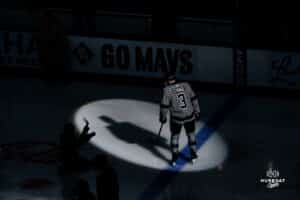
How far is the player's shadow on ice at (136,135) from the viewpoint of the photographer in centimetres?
1684

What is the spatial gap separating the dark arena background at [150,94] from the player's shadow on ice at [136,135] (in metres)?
0.02

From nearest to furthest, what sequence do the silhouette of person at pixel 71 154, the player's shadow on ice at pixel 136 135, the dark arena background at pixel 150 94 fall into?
the silhouette of person at pixel 71 154, the dark arena background at pixel 150 94, the player's shadow on ice at pixel 136 135

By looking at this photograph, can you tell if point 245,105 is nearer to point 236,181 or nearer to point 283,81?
point 283,81

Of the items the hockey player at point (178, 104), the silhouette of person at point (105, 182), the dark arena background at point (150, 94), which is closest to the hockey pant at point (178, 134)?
the hockey player at point (178, 104)

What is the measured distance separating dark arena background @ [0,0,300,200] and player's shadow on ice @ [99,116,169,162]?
0.07 feet

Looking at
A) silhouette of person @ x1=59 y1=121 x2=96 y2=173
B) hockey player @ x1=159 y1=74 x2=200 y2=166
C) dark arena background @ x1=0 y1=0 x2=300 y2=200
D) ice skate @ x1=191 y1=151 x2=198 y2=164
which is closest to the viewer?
silhouette of person @ x1=59 y1=121 x2=96 y2=173

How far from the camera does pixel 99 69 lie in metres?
21.2

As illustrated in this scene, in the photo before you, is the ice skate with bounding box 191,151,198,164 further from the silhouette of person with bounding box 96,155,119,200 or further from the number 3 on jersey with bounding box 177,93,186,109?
the silhouette of person with bounding box 96,155,119,200

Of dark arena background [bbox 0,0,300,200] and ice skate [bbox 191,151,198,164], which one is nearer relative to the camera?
dark arena background [bbox 0,0,300,200]

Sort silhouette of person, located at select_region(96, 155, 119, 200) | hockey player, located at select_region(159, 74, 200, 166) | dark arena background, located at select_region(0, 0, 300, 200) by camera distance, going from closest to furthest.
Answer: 1. silhouette of person, located at select_region(96, 155, 119, 200)
2. hockey player, located at select_region(159, 74, 200, 166)
3. dark arena background, located at select_region(0, 0, 300, 200)

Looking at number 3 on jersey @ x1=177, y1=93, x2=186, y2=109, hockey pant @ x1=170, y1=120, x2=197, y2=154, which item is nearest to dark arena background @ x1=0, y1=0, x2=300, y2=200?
hockey pant @ x1=170, y1=120, x2=197, y2=154

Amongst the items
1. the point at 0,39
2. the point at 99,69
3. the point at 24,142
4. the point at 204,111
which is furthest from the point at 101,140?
the point at 0,39

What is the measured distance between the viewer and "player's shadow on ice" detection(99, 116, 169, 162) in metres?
16.8

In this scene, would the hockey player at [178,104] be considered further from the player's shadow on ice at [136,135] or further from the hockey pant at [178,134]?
the player's shadow on ice at [136,135]
